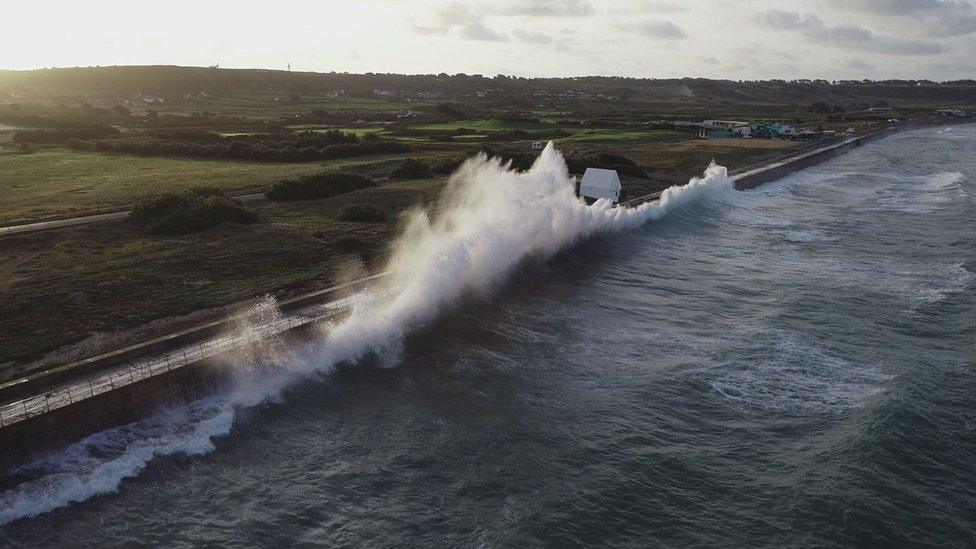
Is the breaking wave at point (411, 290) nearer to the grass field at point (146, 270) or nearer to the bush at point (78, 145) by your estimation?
the grass field at point (146, 270)

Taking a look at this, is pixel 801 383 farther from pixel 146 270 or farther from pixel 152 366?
pixel 146 270

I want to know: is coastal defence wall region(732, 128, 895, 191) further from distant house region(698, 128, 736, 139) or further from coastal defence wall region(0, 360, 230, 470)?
coastal defence wall region(0, 360, 230, 470)

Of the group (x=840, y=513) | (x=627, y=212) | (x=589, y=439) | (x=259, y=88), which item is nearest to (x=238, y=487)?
(x=589, y=439)

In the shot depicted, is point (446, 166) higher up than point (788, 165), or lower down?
higher up

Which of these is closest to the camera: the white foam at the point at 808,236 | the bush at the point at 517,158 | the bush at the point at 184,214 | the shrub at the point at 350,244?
the shrub at the point at 350,244

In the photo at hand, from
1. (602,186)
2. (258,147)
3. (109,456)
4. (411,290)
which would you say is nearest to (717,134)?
(602,186)

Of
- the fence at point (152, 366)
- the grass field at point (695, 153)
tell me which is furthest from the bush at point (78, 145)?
the fence at point (152, 366)
